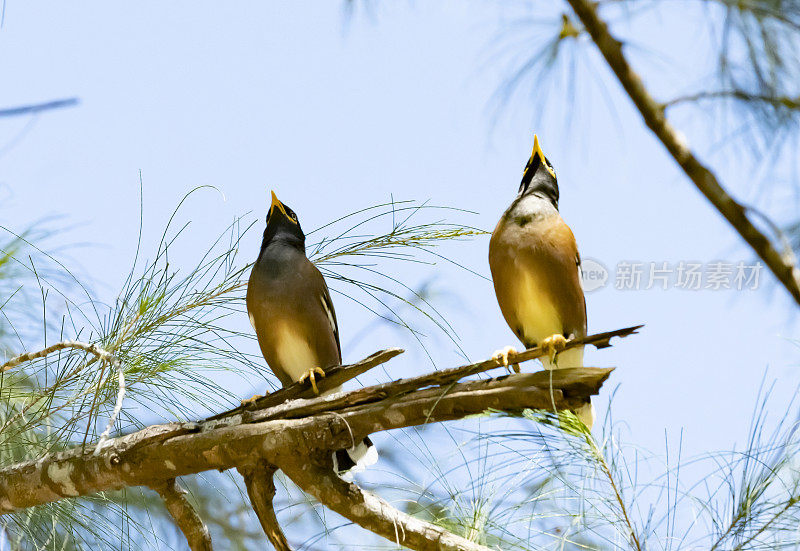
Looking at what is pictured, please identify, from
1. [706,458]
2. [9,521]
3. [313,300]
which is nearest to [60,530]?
[9,521]

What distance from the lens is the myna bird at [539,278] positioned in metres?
2.34

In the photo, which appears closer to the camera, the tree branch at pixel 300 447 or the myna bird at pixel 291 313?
the tree branch at pixel 300 447

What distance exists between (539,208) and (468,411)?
875mm

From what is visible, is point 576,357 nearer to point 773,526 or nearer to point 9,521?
point 773,526

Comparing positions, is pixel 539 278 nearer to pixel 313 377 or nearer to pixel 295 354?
pixel 313 377

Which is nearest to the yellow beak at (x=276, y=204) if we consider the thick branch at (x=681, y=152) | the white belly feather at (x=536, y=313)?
the white belly feather at (x=536, y=313)


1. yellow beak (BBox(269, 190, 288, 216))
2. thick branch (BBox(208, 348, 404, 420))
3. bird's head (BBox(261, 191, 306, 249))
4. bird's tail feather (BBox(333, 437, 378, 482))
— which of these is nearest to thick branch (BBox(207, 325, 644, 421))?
thick branch (BBox(208, 348, 404, 420))

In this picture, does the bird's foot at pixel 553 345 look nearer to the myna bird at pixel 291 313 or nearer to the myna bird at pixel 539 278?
the myna bird at pixel 539 278

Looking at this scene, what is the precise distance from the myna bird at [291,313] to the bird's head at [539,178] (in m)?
0.70

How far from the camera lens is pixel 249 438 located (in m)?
1.93

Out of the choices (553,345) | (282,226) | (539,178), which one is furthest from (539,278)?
(282,226)

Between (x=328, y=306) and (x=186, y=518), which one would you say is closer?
Answer: (x=186, y=518)

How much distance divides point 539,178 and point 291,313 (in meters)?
0.86

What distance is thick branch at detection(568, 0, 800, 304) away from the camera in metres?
1.29
